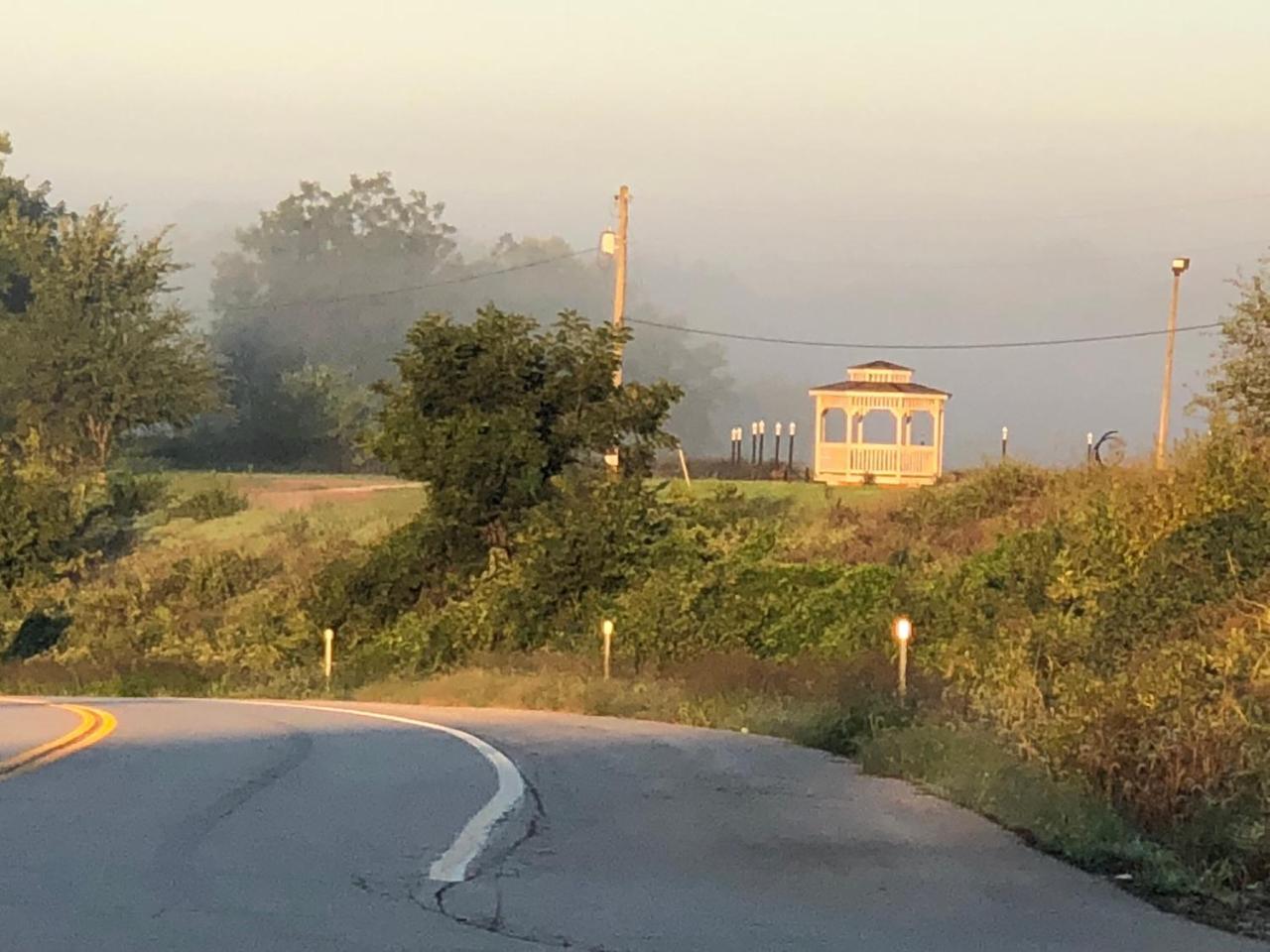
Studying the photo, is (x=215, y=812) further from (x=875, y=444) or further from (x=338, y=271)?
(x=338, y=271)

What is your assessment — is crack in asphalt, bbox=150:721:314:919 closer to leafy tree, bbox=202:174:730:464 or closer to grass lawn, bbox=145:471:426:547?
grass lawn, bbox=145:471:426:547

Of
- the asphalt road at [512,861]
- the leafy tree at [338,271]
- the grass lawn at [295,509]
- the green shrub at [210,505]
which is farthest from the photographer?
the leafy tree at [338,271]

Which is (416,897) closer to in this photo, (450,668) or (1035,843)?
(1035,843)

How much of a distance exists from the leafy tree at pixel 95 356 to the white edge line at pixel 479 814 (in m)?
45.3

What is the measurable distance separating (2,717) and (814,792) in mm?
11596

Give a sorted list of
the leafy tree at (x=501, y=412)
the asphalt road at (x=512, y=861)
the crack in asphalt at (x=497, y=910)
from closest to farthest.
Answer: the crack in asphalt at (x=497, y=910) → the asphalt road at (x=512, y=861) → the leafy tree at (x=501, y=412)

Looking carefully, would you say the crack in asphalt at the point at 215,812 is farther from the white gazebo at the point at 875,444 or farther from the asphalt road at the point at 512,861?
the white gazebo at the point at 875,444

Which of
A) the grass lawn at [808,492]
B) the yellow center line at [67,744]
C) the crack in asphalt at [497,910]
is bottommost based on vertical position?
the yellow center line at [67,744]

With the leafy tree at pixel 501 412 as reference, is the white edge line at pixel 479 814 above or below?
below

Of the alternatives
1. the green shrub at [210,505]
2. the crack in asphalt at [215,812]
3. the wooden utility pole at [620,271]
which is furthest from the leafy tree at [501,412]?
the crack in asphalt at [215,812]

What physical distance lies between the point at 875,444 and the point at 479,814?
139 feet

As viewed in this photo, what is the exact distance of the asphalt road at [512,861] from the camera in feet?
30.3

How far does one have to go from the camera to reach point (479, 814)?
44.8 ft

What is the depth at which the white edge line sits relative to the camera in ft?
36.2
